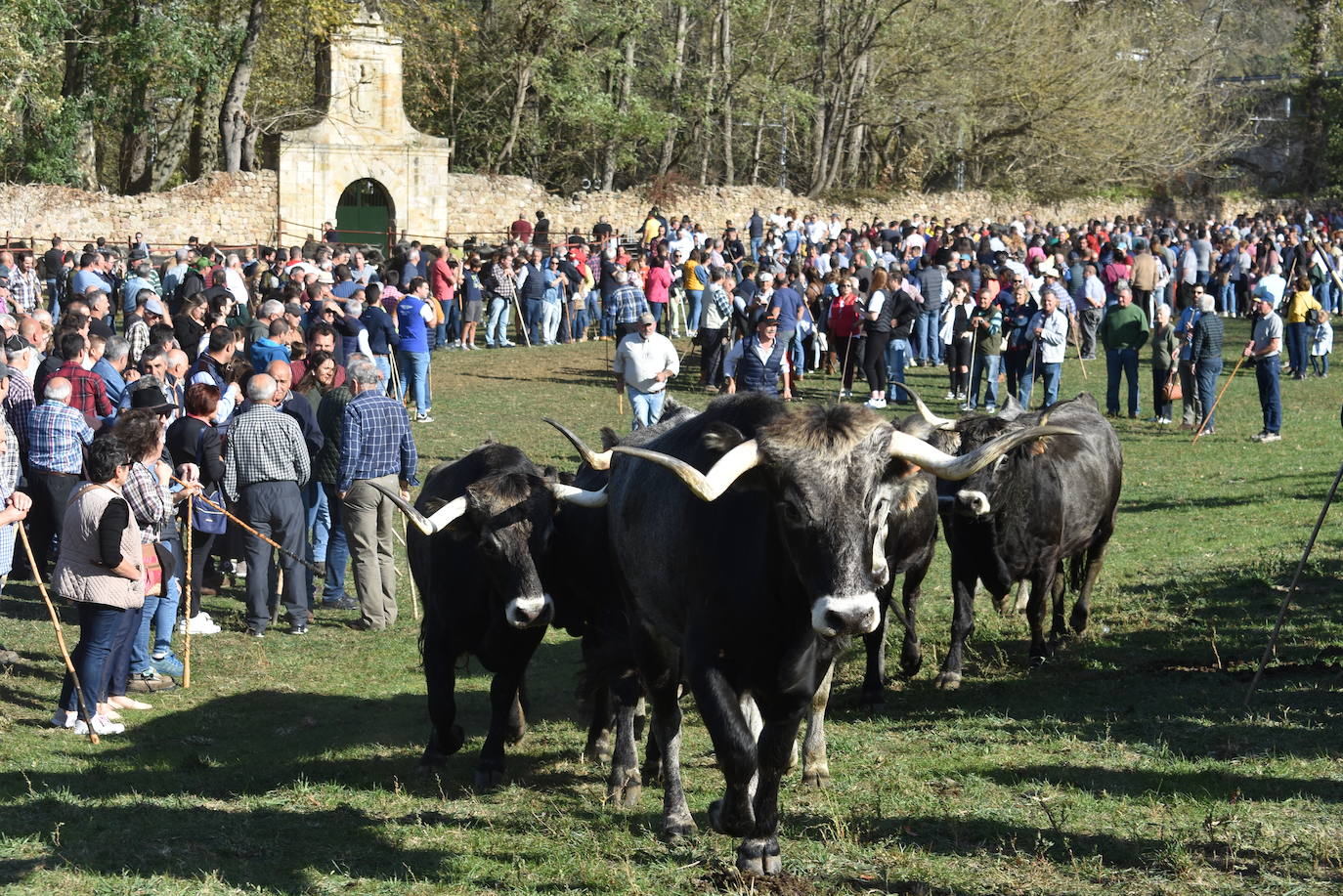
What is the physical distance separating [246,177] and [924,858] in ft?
120

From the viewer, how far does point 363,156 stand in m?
40.8

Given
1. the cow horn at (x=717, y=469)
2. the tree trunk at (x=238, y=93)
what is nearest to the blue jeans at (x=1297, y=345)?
the cow horn at (x=717, y=469)

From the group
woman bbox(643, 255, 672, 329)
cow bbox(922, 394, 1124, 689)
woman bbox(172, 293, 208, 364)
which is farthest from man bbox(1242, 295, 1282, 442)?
woman bbox(172, 293, 208, 364)

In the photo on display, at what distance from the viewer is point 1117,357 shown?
2089cm

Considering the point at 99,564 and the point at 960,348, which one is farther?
the point at 960,348

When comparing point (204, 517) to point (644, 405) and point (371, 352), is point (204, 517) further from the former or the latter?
point (371, 352)

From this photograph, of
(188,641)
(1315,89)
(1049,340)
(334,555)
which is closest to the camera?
(188,641)

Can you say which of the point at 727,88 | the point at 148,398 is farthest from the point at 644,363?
the point at 727,88

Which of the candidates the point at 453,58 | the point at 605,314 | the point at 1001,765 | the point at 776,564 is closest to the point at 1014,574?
the point at 1001,765

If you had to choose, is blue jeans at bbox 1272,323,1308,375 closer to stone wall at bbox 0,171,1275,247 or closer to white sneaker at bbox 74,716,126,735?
white sneaker at bbox 74,716,126,735

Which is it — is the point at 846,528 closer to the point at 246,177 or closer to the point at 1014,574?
the point at 1014,574

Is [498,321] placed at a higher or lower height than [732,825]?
higher

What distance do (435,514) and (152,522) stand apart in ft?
8.14

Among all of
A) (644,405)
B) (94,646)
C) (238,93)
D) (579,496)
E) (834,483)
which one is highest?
(238,93)
